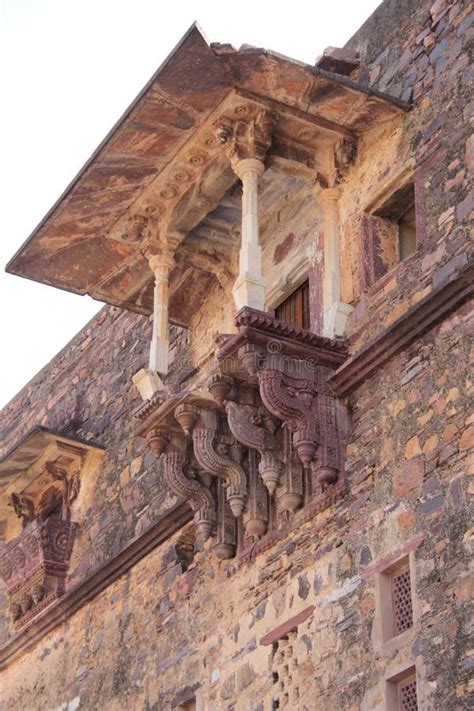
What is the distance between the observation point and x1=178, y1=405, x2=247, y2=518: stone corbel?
9.38m

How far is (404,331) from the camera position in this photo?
855cm

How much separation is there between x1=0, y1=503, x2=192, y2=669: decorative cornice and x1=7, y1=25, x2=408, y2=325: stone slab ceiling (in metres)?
1.54

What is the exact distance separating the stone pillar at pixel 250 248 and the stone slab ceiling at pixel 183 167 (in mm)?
243

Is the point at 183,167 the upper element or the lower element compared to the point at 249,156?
upper

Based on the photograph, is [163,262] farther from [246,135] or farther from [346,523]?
[346,523]

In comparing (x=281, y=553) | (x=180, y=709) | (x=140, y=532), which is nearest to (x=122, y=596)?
(x=140, y=532)

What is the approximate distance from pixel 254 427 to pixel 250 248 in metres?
1.02

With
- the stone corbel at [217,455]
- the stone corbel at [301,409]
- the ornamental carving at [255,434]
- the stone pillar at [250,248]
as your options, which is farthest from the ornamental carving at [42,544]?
the stone corbel at [301,409]

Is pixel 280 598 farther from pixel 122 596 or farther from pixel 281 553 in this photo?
pixel 122 596

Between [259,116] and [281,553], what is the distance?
251 cm

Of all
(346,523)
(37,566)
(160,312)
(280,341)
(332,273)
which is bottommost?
(346,523)

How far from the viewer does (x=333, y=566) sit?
8.49 m

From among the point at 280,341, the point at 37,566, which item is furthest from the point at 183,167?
the point at 37,566

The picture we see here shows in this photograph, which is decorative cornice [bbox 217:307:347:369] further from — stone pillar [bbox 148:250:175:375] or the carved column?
stone pillar [bbox 148:250:175:375]
